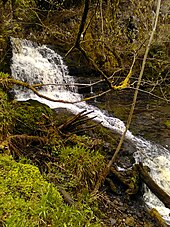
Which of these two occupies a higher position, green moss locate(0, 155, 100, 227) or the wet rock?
green moss locate(0, 155, 100, 227)

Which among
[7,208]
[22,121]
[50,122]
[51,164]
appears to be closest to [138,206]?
[51,164]

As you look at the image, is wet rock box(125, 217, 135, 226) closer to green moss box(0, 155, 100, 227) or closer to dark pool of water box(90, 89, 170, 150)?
green moss box(0, 155, 100, 227)

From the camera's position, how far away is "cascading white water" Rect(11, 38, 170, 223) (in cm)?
674

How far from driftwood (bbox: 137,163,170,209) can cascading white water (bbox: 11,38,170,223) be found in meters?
1.35

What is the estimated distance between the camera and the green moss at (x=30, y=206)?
7.79 ft

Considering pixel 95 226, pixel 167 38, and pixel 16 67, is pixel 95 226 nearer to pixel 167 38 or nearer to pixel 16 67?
pixel 16 67

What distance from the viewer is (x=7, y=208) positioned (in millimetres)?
2494

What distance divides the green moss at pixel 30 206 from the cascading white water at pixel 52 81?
356 centimetres

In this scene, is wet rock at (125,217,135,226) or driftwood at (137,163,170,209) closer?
wet rock at (125,217,135,226)

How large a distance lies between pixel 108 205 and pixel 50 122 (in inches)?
61.2

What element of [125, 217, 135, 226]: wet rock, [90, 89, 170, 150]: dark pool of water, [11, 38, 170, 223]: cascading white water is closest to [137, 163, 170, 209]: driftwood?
[125, 217, 135, 226]: wet rock

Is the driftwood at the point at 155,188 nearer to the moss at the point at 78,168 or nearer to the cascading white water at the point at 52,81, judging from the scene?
the moss at the point at 78,168

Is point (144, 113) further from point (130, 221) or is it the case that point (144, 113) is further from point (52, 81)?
point (130, 221)

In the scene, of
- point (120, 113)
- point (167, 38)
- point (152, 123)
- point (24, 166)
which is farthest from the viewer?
point (167, 38)
